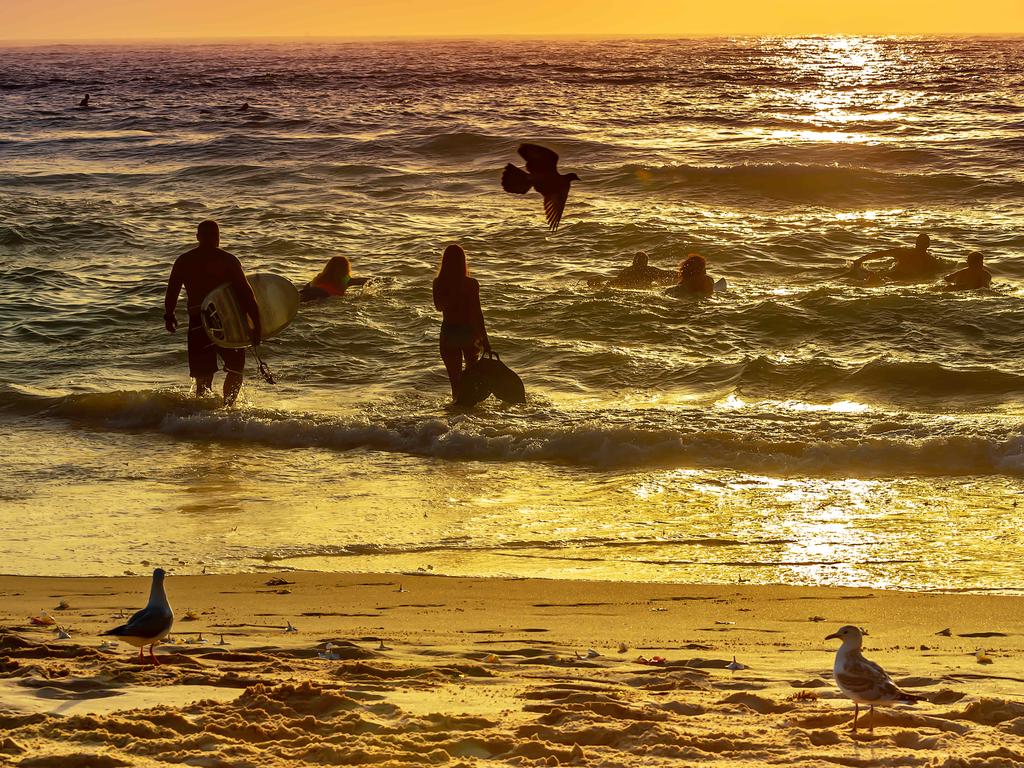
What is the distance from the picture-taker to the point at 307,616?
5.98 meters

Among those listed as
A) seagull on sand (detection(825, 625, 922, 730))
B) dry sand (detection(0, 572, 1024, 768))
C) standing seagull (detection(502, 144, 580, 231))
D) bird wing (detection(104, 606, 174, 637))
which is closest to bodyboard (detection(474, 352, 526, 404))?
standing seagull (detection(502, 144, 580, 231))

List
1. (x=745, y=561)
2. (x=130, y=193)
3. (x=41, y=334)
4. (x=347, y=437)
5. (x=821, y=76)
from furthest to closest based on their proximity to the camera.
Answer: (x=821, y=76) < (x=130, y=193) < (x=41, y=334) < (x=347, y=437) < (x=745, y=561)

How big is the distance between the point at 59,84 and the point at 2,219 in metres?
51.6

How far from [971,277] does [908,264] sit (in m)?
0.98

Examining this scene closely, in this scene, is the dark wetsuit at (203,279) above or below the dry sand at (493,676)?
above

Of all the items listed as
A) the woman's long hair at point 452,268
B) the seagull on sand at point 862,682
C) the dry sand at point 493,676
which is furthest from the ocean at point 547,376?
the seagull on sand at point 862,682

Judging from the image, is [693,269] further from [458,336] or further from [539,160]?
[539,160]

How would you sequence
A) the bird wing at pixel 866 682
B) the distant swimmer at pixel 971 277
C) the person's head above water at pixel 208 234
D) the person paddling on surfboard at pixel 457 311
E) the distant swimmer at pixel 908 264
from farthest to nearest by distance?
the distant swimmer at pixel 908 264 → the distant swimmer at pixel 971 277 → the person paddling on surfboard at pixel 457 311 → the person's head above water at pixel 208 234 → the bird wing at pixel 866 682

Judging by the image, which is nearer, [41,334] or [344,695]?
[344,695]

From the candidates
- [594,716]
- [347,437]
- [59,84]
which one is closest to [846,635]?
[594,716]

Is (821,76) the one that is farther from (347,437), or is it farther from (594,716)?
(594,716)

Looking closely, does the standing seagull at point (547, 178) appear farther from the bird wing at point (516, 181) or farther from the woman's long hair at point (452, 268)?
the woman's long hair at point (452, 268)

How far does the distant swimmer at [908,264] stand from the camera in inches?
643

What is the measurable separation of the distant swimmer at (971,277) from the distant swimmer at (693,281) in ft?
10.2
